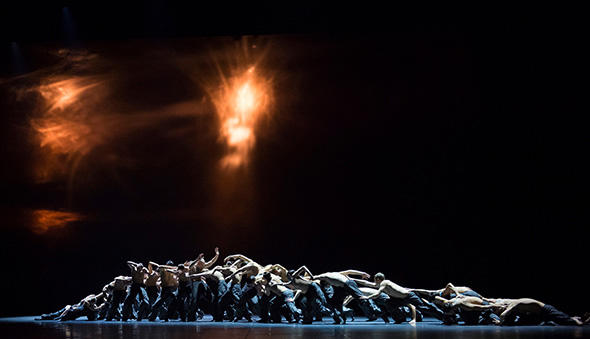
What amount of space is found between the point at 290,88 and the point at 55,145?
4111 millimetres

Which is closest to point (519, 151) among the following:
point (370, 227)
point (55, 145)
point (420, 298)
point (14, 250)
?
point (370, 227)

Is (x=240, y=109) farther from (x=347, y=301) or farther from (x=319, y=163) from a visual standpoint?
(x=347, y=301)

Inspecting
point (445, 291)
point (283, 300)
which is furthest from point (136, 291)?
point (445, 291)

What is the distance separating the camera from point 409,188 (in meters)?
9.04

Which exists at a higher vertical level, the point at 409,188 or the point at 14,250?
the point at 409,188

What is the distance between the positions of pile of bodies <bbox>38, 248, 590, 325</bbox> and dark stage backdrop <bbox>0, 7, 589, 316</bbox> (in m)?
1.52

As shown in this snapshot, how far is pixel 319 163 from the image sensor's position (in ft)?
30.5

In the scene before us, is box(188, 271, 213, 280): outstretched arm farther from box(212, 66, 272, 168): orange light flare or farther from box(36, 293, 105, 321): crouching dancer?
box(212, 66, 272, 168): orange light flare

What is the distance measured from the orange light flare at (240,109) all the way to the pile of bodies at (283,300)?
6.57ft

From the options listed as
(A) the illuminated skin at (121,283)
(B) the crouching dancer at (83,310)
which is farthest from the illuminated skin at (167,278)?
(B) the crouching dancer at (83,310)

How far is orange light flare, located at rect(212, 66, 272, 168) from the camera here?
9.57 m

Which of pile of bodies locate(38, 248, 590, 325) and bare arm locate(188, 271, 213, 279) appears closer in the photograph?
pile of bodies locate(38, 248, 590, 325)

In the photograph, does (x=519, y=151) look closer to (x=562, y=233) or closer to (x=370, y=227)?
(x=562, y=233)

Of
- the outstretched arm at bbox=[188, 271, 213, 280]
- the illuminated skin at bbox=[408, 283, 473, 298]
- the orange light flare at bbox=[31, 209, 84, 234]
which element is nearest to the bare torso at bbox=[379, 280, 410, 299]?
the illuminated skin at bbox=[408, 283, 473, 298]
